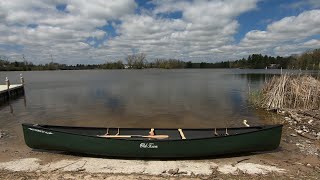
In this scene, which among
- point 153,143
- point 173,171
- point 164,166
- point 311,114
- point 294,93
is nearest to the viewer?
point 173,171

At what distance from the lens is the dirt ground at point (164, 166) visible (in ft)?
27.6

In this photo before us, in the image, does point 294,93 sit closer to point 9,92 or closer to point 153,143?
point 153,143

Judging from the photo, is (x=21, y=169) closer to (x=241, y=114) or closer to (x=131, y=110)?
(x=131, y=110)

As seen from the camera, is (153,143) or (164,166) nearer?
(164,166)

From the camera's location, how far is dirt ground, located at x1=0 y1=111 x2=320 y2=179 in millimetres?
8422

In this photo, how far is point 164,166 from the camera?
9.25 metres

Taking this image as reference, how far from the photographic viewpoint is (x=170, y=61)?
606ft

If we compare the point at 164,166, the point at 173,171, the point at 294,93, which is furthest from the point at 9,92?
the point at 294,93

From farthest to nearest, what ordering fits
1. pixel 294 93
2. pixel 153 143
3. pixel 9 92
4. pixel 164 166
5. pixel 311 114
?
pixel 9 92
pixel 294 93
pixel 311 114
pixel 153 143
pixel 164 166

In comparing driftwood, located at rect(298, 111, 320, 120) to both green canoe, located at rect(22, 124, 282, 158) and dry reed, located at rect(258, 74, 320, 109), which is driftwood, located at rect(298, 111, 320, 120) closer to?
dry reed, located at rect(258, 74, 320, 109)

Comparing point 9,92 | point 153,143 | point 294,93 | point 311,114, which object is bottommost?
point 311,114

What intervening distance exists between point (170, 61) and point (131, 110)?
164485 mm

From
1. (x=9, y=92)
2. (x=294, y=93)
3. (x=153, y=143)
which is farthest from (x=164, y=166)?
(x=9, y=92)

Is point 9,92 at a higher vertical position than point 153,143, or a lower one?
higher
